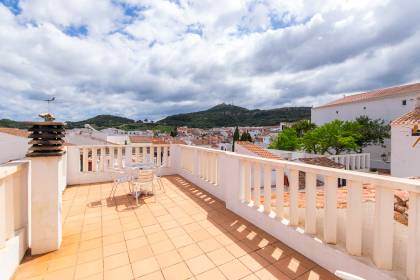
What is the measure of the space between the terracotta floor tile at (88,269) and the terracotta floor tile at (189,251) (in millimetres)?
853

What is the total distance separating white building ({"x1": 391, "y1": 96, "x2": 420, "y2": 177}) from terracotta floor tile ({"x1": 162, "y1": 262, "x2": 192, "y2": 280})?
16.6 m

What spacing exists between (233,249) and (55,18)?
25.3 feet

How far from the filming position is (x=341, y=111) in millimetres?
28500

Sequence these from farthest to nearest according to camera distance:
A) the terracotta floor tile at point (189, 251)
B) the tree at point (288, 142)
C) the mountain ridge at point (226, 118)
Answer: the mountain ridge at point (226, 118), the tree at point (288, 142), the terracotta floor tile at point (189, 251)

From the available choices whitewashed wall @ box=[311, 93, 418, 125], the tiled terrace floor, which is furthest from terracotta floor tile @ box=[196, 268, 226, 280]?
whitewashed wall @ box=[311, 93, 418, 125]

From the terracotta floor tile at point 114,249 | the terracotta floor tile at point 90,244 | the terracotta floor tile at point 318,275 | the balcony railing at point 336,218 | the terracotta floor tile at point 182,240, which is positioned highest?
the balcony railing at point 336,218

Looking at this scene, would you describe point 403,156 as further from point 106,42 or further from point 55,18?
point 55,18

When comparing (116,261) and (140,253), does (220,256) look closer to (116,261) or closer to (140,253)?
(140,253)

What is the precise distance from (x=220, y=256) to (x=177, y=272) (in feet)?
1.72

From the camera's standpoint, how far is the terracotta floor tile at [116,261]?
199 cm

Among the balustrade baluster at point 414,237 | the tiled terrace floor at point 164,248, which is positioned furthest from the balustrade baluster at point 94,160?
the balustrade baluster at point 414,237

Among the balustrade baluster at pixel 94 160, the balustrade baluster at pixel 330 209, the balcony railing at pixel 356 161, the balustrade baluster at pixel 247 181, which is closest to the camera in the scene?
the balustrade baluster at pixel 330 209

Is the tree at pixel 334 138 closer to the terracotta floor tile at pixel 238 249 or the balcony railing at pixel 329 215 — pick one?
the balcony railing at pixel 329 215

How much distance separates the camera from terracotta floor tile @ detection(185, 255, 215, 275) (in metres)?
1.93
